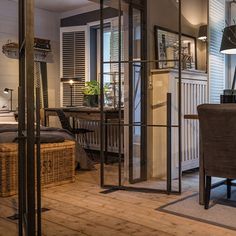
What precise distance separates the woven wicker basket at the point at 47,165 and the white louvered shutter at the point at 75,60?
9.31 ft

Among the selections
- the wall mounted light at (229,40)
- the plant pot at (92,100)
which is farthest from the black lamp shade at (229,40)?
the plant pot at (92,100)

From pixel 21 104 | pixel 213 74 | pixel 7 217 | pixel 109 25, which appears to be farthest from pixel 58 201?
pixel 109 25

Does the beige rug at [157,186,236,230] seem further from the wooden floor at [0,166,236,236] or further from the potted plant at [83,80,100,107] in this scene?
the potted plant at [83,80,100,107]

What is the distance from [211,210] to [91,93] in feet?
12.0

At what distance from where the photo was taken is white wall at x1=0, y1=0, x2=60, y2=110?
6.11m

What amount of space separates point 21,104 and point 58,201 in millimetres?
1399

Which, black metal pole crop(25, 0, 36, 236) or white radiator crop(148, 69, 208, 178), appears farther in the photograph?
white radiator crop(148, 69, 208, 178)

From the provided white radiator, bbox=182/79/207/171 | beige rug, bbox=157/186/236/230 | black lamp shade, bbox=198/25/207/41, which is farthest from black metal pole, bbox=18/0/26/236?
black lamp shade, bbox=198/25/207/41

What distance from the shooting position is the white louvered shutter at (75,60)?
6559mm

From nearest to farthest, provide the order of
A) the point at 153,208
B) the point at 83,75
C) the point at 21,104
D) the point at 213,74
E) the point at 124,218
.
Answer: the point at 21,104 < the point at 124,218 < the point at 153,208 < the point at 213,74 < the point at 83,75

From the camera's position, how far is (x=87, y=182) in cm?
392

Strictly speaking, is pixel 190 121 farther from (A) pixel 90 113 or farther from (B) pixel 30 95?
(B) pixel 30 95

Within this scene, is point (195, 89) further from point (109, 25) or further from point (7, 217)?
point (7, 217)

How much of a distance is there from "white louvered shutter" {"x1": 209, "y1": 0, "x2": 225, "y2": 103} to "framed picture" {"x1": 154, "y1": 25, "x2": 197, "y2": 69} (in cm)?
26
